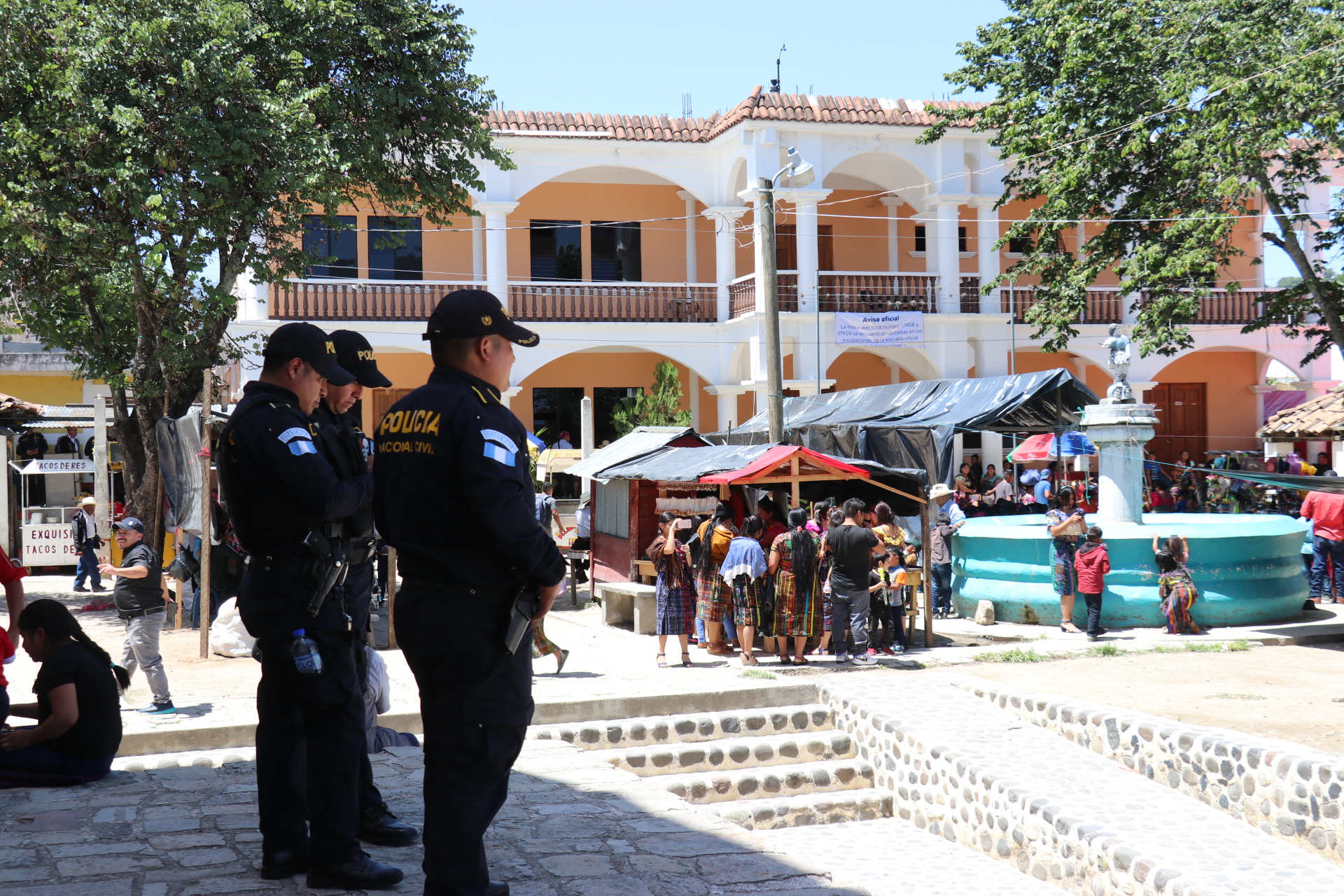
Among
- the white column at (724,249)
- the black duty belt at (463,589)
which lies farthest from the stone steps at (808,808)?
the white column at (724,249)

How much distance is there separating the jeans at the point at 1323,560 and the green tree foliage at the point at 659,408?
1081cm

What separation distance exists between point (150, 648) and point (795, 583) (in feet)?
17.4

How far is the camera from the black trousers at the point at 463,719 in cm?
321

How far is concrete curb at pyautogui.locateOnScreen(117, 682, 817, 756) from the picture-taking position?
23.9 ft

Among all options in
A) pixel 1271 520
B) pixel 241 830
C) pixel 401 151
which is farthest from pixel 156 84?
pixel 1271 520

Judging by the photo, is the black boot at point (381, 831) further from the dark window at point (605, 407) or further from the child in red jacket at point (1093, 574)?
the dark window at point (605, 407)

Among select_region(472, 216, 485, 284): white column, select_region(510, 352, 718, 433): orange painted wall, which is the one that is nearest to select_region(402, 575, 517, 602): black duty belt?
Answer: select_region(472, 216, 485, 284): white column

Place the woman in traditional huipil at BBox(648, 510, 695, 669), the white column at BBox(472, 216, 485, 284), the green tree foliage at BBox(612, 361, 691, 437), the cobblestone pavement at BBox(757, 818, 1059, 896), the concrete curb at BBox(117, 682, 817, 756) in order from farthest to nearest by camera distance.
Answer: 1. the white column at BBox(472, 216, 485, 284)
2. the green tree foliage at BBox(612, 361, 691, 437)
3. the woman in traditional huipil at BBox(648, 510, 695, 669)
4. the concrete curb at BBox(117, 682, 817, 756)
5. the cobblestone pavement at BBox(757, 818, 1059, 896)

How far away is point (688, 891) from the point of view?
408 centimetres

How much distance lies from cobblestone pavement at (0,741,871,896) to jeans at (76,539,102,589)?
1117 centimetres

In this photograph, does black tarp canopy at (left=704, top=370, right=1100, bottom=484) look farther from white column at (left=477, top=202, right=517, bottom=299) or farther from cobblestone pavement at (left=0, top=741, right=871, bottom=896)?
cobblestone pavement at (left=0, top=741, right=871, bottom=896)

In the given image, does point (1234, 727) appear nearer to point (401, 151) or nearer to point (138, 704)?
point (138, 704)

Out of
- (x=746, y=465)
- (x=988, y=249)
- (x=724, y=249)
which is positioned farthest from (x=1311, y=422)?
(x=746, y=465)

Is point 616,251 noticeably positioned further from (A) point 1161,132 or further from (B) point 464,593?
(B) point 464,593
